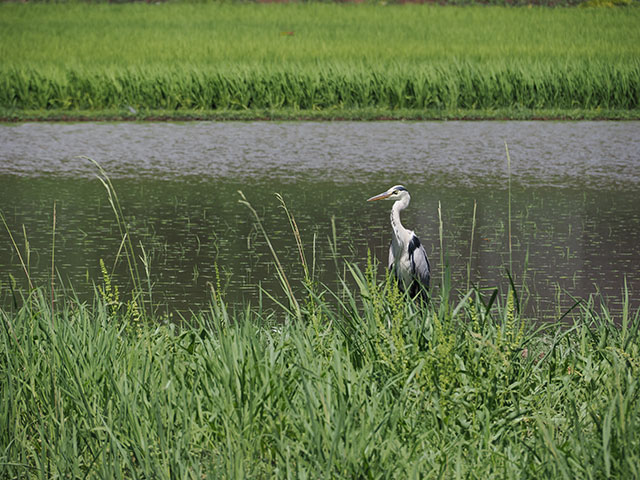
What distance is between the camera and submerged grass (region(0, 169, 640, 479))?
376 cm

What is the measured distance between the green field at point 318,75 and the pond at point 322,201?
1349 millimetres

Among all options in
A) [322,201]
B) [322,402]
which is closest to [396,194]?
[322,402]

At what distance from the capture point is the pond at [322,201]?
299 inches

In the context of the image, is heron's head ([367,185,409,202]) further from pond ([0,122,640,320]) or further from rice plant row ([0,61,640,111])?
rice plant row ([0,61,640,111])

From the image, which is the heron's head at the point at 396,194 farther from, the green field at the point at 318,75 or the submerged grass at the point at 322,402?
the green field at the point at 318,75

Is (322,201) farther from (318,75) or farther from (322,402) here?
(318,75)

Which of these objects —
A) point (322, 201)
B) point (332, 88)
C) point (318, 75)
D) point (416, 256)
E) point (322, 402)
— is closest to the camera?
point (322, 402)

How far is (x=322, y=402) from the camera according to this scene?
151 inches

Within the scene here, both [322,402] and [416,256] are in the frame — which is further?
[416,256]

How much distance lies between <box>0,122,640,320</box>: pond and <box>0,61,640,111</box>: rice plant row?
144 centimetres

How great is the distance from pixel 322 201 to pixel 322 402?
22.4 feet

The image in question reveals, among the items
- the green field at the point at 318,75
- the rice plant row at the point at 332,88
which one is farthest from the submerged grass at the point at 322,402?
the rice plant row at the point at 332,88

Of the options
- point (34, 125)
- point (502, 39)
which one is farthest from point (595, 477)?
point (502, 39)

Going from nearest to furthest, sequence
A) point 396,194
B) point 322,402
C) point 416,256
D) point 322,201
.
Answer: point 322,402
point 416,256
point 396,194
point 322,201
